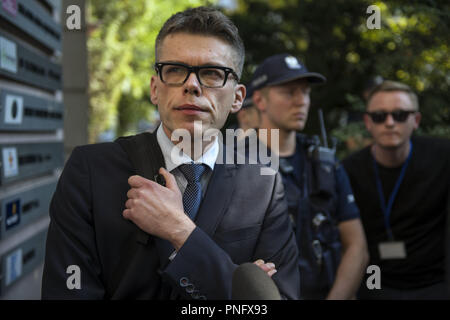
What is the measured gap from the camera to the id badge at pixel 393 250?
12.3ft

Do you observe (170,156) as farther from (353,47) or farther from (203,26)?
(353,47)

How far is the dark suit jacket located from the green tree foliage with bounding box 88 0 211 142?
10.8 m

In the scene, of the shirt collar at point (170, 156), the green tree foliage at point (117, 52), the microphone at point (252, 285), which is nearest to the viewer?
the microphone at point (252, 285)

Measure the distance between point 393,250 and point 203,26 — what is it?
9.16ft

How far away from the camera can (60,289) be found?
1.56 meters

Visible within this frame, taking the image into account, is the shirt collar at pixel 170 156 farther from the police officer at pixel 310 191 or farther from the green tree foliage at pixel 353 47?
the police officer at pixel 310 191

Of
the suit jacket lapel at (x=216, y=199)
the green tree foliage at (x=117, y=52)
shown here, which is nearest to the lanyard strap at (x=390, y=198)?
the suit jacket lapel at (x=216, y=199)

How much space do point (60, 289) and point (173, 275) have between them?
15.4 inches

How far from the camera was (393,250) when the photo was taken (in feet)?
12.3

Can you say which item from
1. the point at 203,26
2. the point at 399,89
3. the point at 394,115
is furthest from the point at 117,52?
the point at 203,26

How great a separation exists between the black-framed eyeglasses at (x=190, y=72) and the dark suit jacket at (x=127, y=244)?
329mm

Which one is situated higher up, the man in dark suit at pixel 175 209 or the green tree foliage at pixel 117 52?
the green tree foliage at pixel 117 52

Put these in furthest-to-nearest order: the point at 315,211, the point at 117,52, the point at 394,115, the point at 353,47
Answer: the point at 117,52 → the point at 353,47 → the point at 394,115 → the point at 315,211

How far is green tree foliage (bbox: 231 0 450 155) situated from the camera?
372cm
